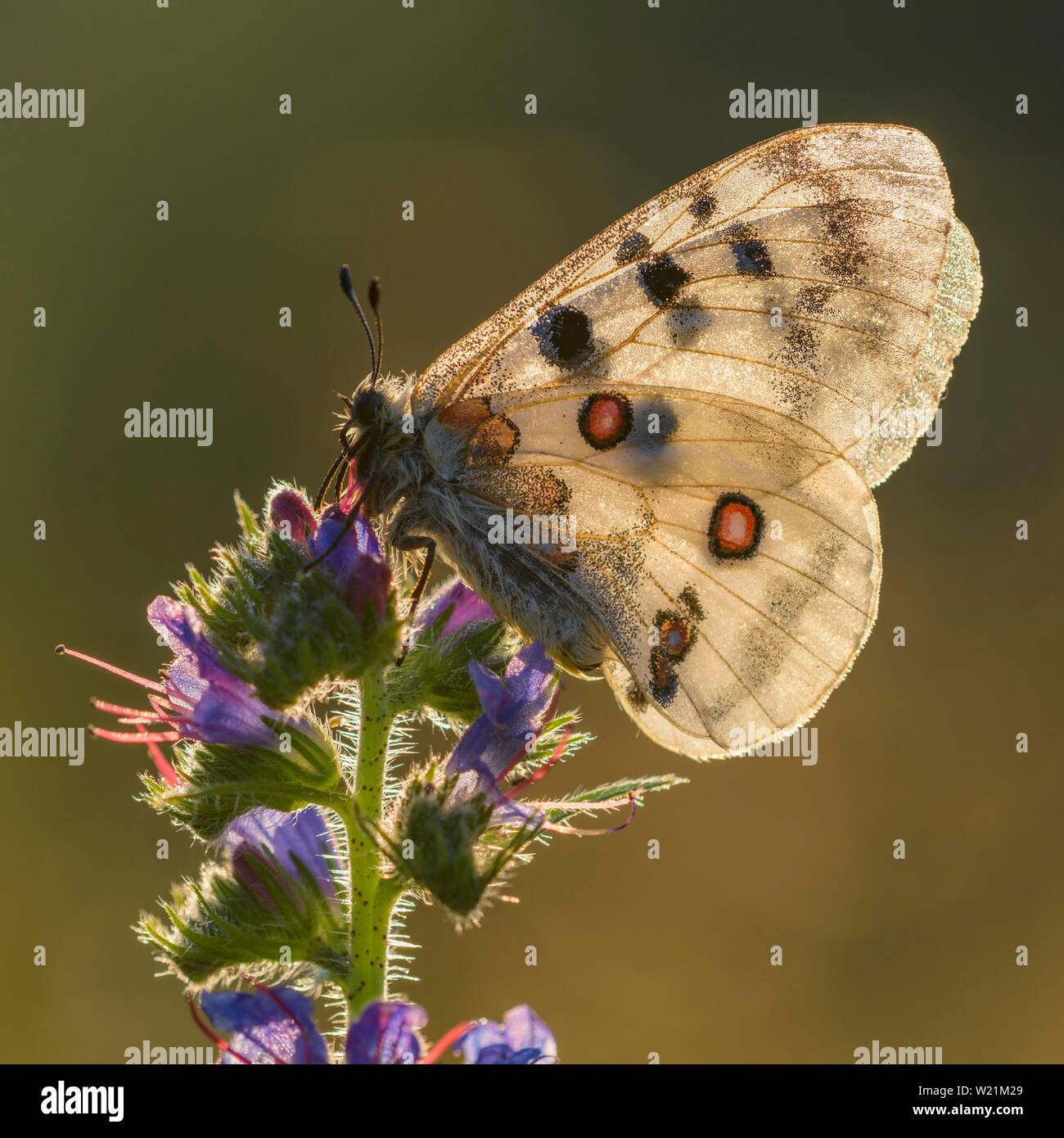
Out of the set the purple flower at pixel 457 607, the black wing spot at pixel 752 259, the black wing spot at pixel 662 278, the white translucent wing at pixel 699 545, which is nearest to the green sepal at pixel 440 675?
the purple flower at pixel 457 607

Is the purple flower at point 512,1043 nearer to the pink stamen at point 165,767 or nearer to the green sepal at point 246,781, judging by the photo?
the green sepal at point 246,781

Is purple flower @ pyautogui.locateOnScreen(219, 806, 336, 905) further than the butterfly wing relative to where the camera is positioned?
No

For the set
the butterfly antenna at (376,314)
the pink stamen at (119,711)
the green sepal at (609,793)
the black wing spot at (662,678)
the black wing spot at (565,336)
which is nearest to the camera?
the pink stamen at (119,711)

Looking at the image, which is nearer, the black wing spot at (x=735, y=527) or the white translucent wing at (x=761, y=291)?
the white translucent wing at (x=761, y=291)

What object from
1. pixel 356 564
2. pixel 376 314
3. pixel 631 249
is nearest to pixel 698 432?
pixel 631 249

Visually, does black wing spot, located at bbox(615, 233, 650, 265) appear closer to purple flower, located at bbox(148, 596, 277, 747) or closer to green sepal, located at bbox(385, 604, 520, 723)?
green sepal, located at bbox(385, 604, 520, 723)

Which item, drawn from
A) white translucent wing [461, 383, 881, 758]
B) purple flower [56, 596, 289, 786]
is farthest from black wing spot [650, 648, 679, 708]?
purple flower [56, 596, 289, 786]
